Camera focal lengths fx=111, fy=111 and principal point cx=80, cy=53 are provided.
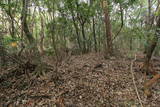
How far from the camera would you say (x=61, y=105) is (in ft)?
10.2

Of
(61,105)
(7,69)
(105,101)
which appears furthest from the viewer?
(7,69)

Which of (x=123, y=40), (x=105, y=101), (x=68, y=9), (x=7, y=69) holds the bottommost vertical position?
(x=105, y=101)

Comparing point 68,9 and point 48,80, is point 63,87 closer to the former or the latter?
point 48,80

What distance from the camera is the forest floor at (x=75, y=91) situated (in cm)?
325

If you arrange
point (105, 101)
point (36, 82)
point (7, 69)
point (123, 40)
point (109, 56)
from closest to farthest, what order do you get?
point (105, 101) < point (36, 82) < point (7, 69) < point (109, 56) < point (123, 40)

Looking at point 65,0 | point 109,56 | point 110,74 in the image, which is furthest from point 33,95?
point 65,0

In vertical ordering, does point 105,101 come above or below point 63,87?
below

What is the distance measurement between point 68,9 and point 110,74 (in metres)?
6.21

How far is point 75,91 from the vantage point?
365 centimetres

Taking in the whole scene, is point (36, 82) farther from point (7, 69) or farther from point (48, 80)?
point (7, 69)

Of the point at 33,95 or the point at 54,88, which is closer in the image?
the point at 33,95

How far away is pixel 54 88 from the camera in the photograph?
3814mm

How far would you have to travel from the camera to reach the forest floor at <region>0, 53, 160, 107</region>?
325 cm

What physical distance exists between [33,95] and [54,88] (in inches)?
26.8
